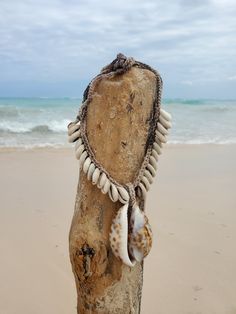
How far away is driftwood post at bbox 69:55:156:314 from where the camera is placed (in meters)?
1.97

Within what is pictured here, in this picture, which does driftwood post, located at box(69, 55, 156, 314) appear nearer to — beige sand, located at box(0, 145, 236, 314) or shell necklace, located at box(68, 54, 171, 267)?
shell necklace, located at box(68, 54, 171, 267)

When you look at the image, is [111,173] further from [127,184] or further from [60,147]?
[60,147]

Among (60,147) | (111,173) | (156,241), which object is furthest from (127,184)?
(60,147)

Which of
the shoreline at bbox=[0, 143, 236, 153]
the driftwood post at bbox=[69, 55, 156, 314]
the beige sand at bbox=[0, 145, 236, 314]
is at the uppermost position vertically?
the driftwood post at bbox=[69, 55, 156, 314]

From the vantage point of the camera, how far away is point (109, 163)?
201 cm

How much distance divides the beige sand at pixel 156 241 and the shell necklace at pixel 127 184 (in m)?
1.80

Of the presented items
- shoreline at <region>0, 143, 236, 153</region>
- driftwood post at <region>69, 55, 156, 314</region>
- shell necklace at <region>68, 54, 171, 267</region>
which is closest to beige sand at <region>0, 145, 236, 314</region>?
driftwood post at <region>69, 55, 156, 314</region>

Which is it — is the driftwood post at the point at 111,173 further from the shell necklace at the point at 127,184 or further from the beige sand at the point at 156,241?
the beige sand at the point at 156,241

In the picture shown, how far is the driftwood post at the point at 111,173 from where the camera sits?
197cm

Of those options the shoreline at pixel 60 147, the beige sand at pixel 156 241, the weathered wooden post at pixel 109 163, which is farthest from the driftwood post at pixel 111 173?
the shoreline at pixel 60 147

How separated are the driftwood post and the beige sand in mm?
1625

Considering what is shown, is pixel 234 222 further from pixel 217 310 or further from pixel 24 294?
pixel 24 294

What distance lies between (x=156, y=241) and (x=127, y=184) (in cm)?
298

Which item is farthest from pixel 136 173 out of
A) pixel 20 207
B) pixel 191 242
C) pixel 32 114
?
pixel 32 114
